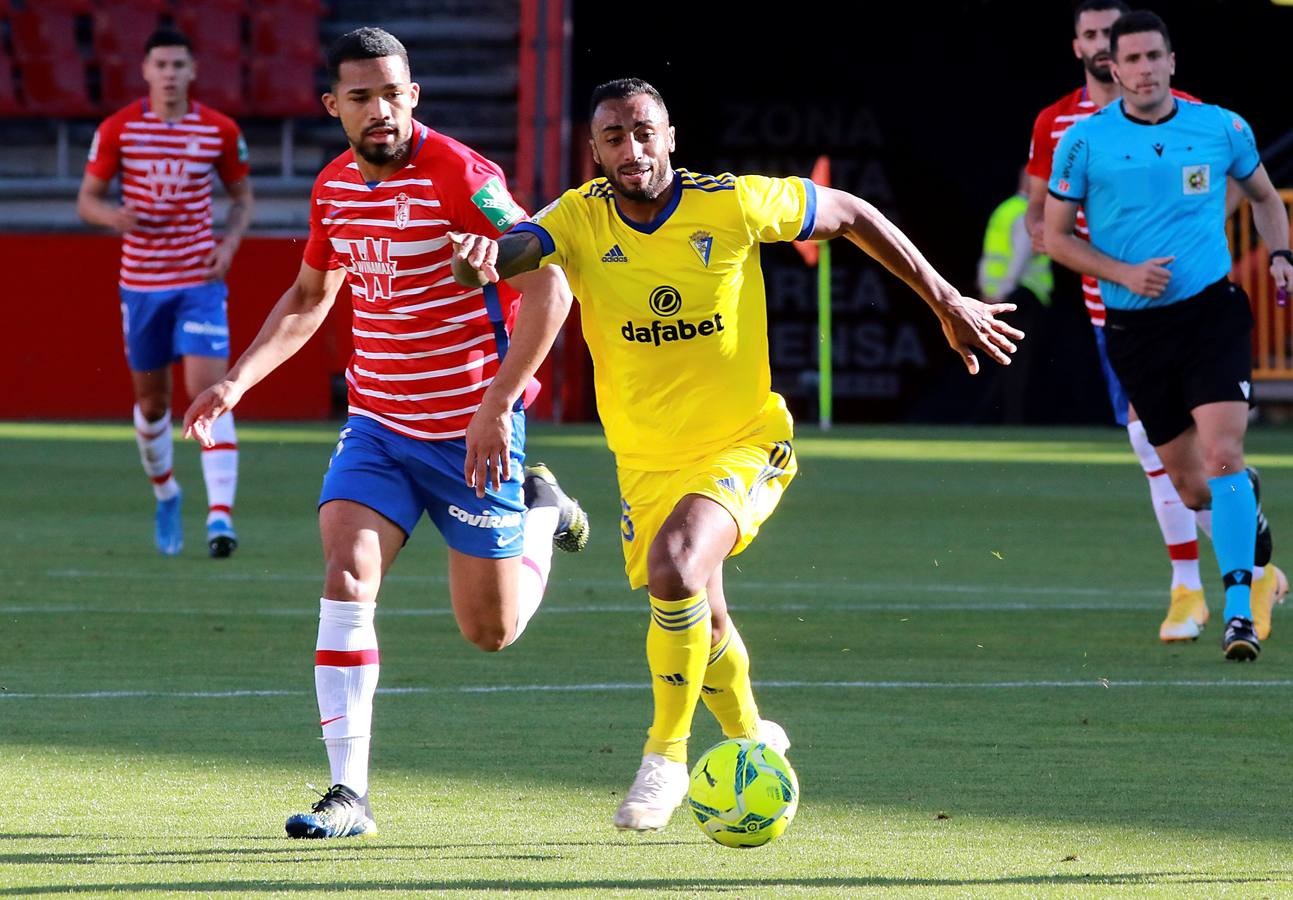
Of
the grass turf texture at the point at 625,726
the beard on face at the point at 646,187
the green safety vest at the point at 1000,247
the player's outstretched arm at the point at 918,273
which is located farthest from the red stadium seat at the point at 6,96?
the player's outstretched arm at the point at 918,273

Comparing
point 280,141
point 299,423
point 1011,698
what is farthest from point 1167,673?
point 280,141

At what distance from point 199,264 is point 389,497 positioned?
610 centimetres

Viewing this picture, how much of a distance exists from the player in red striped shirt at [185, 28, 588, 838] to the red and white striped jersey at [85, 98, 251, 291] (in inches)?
222

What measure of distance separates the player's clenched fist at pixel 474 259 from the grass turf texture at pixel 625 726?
3.87ft

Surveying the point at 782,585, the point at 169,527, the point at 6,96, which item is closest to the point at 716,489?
the point at 782,585

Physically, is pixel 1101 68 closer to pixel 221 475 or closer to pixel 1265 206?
pixel 1265 206

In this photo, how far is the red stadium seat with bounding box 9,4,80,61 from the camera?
2320 cm

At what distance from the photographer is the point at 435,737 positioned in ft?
20.0

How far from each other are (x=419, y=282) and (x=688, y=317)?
644 mm

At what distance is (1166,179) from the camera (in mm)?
7902

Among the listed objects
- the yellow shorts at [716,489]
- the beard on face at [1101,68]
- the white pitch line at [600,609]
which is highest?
the beard on face at [1101,68]

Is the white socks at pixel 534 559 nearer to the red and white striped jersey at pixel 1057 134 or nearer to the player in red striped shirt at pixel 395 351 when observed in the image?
the player in red striped shirt at pixel 395 351

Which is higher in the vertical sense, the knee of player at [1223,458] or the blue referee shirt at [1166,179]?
the blue referee shirt at [1166,179]

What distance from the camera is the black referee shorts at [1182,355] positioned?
7715mm
